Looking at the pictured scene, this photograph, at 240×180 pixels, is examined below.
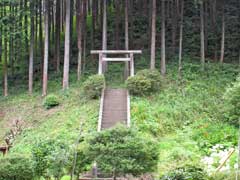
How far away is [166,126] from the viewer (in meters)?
20.4

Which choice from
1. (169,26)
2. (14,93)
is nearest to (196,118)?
(14,93)

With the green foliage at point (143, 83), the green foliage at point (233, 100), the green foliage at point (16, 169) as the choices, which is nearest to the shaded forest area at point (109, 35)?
the green foliage at point (143, 83)

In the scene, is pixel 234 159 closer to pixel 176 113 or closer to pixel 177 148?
pixel 177 148

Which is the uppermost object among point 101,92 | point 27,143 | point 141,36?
point 141,36

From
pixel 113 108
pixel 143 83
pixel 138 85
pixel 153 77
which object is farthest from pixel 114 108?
pixel 153 77

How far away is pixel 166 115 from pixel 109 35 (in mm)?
16205

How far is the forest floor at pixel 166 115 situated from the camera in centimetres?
1826

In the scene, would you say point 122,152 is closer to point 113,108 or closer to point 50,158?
point 50,158

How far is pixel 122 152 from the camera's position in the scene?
1273cm

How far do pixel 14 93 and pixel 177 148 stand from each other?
1520cm

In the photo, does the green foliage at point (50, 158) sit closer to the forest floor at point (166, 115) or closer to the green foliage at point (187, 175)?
the forest floor at point (166, 115)

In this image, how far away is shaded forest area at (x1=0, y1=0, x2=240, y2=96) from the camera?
2880 cm

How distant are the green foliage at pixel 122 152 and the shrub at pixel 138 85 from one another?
938cm

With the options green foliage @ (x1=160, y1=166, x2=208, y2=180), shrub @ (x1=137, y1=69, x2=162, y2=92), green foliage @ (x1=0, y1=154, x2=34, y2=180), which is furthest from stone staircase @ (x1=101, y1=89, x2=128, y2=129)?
green foliage @ (x1=160, y1=166, x2=208, y2=180)
